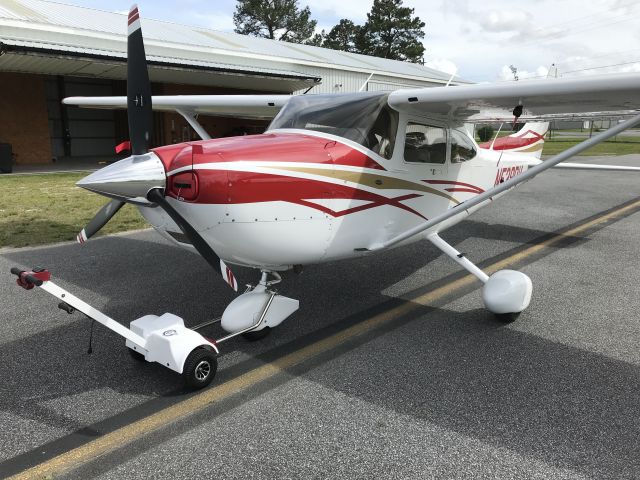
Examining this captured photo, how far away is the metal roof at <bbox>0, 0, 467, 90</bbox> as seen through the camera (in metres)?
16.5

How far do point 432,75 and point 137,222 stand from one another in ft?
91.3

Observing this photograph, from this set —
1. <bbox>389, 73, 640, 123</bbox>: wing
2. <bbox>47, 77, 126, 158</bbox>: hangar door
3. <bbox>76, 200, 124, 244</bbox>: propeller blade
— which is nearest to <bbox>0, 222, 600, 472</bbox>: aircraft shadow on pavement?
<bbox>76, 200, 124, 244</bbox>: propeller blade

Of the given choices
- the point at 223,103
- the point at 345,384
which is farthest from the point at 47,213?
the point at 345,384

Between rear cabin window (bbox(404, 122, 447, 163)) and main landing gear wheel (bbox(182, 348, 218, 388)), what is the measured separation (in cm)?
259

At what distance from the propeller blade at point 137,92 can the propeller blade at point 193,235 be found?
0.37 metres

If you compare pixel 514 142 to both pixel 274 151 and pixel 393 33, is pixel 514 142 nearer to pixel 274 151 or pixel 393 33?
pixel 274 151

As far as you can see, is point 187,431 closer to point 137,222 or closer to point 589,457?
point 589,457

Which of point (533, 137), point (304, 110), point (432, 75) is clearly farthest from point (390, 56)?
point (304, 110)

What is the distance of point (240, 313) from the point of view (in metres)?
3.79

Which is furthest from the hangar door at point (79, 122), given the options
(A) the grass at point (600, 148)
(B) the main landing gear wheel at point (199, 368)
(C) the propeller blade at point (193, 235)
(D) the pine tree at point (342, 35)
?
(D) the pine tree at point (342, 35)

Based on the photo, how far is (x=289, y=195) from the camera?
356 centimetres

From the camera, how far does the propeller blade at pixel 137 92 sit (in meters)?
3.29

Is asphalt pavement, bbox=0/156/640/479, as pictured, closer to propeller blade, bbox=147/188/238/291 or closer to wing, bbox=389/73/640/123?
propeller blade, bbox=147/188/238/291

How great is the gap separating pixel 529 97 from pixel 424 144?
1118 millimetres
